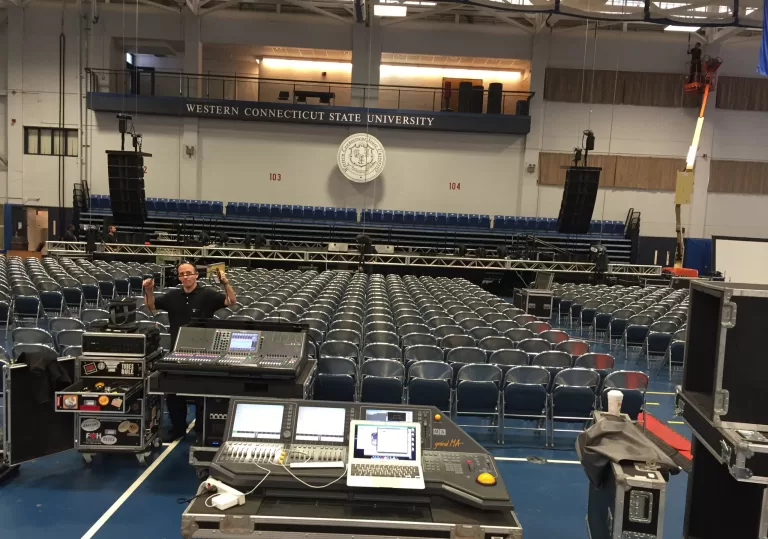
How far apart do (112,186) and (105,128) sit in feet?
26.6

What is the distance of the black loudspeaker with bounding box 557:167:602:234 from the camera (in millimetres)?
16453

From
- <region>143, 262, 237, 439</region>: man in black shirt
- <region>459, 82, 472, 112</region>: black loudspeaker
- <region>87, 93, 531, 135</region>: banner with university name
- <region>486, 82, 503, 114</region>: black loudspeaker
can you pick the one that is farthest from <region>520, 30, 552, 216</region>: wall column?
<region>143, 262, 237, 439</region>: man in black shirt

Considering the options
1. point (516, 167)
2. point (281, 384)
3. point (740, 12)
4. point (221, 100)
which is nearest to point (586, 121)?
point (516, 167)

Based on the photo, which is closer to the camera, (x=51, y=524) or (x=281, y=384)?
(x=51, y=524)

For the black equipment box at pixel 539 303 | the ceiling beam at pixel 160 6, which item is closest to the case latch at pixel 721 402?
the black equipment box at pixel 539 303

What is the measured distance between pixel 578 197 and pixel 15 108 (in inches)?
832

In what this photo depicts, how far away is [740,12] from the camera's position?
Result: 1238 centimetres

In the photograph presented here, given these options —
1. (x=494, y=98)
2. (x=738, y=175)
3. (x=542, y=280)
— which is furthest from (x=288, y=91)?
(x=738, y=175)

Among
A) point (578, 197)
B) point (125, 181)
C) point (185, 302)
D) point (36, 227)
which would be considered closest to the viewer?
point (185, 302)

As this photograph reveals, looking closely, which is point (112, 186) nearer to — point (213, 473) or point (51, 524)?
point (51, 524)

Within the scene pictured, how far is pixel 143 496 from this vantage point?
4594 millimetres

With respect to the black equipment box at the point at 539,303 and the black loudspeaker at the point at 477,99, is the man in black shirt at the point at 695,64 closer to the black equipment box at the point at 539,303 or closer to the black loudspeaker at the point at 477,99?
the black loudspeaker at the point at 477,99

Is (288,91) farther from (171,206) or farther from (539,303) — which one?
(539,303)

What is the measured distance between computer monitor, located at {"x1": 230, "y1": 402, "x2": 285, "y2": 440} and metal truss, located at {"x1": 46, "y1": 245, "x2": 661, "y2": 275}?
14.7 m
